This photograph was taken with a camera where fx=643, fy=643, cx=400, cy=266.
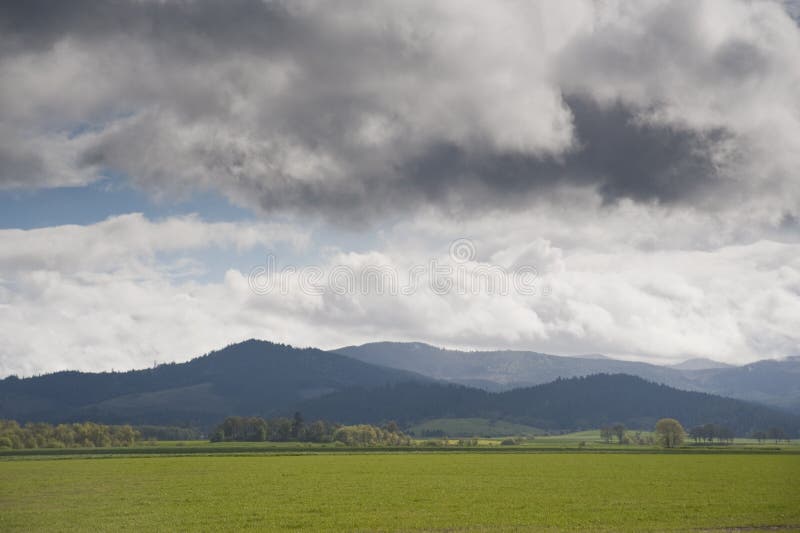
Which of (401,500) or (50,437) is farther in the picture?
(50,437)

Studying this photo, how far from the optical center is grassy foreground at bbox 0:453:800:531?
4378 centimetres

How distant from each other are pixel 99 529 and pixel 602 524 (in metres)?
33.1

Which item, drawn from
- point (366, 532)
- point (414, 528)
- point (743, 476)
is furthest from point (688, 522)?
point (743, 476)

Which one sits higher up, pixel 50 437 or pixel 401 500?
pixel 401 500

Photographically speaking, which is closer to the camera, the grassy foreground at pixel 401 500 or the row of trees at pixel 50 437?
the grassy foreground at pixel 401 500

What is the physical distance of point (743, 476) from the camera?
267 feet

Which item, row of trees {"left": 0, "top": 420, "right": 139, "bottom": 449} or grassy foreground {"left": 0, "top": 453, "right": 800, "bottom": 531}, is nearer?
grassy foreground {"left": 0, "top": 453, "right": 800, "bottom": 531}

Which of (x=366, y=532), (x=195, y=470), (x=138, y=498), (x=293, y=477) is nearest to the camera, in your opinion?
(x=366, y=532)

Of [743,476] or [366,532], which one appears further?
[743,476]

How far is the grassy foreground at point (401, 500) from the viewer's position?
43.8 meters

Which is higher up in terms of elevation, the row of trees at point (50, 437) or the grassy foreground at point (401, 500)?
the grassy foreground at point (401, 500)

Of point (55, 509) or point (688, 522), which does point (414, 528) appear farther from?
point (55, 509)

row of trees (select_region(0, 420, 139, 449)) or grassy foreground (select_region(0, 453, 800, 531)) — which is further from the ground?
grassy foreground (select_region(0, 453, 800, 531))

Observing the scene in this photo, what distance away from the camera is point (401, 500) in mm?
55281
